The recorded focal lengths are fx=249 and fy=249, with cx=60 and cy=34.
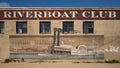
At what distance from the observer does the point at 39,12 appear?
28.4m

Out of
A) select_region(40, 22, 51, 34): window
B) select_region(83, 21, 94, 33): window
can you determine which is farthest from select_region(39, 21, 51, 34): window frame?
select_region(83, 21, 94, 33): window

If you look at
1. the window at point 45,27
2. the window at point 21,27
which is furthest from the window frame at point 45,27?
the window at point 21,27

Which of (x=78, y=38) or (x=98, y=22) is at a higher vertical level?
(x=98, y=22)

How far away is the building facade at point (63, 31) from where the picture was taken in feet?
92.0

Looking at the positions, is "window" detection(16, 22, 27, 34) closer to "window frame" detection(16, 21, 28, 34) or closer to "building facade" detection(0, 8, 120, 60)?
"window frame" detection(16, 21, 28, 34)

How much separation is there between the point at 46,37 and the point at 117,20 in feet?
27.0

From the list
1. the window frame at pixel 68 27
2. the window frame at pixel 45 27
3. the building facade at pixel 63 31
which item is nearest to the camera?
the building facade at pixel 63 31

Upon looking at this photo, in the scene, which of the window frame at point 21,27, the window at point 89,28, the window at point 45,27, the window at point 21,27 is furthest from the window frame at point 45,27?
the window at point 89,28

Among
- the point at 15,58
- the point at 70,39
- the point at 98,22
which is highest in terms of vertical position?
the point at 98,22

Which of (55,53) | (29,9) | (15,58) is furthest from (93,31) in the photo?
(15,58)

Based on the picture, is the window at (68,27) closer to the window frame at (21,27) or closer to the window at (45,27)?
the window at (45,27)

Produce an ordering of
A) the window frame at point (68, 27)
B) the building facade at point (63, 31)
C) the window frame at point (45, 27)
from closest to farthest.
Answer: the building facade at point (63, 31)
the window frame at point (68, 27)
the window frame at point (45, 27)

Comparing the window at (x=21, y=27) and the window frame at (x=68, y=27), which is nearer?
the window frame at (x=68, y=27)

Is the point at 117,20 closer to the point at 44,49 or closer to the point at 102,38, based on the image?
the point at 102,38
